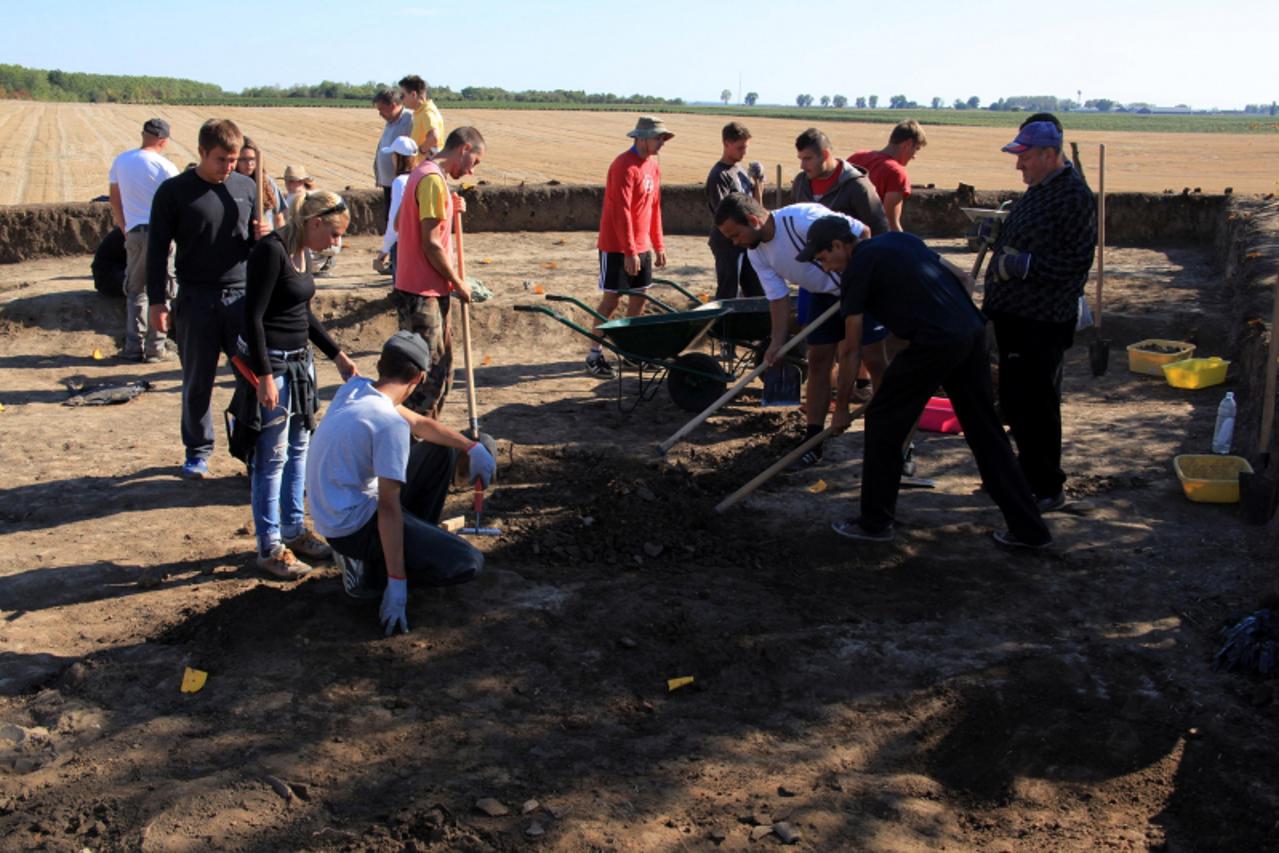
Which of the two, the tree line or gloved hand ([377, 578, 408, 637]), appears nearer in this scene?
gloved hand ([377, 578, 408, 637])

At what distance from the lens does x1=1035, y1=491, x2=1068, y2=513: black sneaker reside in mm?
5930

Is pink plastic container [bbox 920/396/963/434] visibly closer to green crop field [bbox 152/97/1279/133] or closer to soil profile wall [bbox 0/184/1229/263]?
soil profile wall [bbox 0/184/1229/263]

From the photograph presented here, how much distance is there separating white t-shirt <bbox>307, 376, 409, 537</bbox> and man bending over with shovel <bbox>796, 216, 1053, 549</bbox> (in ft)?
7.29

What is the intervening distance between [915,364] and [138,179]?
622cm

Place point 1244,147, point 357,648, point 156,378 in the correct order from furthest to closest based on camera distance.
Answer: point 1244,147 → point 156,378 → point 357,648

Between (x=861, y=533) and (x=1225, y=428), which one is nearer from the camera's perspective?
(x=861, y=533)

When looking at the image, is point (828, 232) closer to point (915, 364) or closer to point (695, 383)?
point (915, 364)

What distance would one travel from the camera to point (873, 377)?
Result: 6.64m

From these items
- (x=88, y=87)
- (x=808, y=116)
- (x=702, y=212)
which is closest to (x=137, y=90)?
(x=88, y=87)

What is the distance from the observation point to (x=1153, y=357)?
864 centimetres

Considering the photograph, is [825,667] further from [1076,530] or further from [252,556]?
[252,556]

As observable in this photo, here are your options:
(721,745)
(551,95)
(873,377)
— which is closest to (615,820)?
(721,745)

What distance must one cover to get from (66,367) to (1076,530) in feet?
25.2

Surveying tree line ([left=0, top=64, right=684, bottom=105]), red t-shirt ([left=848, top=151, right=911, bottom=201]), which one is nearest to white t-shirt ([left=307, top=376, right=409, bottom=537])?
red t-shirt ([left=848, top=151, right=911, bottom=201])
